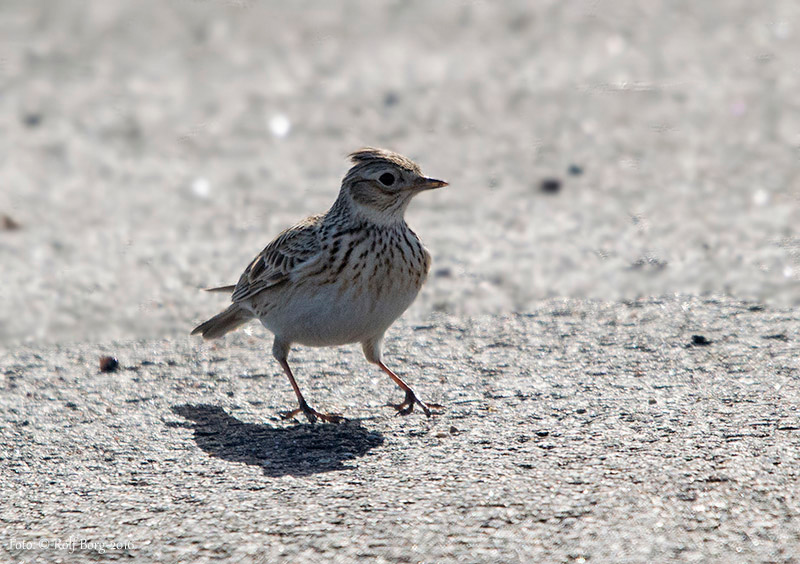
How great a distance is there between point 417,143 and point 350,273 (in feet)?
15.9

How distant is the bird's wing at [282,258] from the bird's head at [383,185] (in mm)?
285

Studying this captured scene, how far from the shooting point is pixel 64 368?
6.33m

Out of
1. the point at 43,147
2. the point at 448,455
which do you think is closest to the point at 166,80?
the point at 43,147

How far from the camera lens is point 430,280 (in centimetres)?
770

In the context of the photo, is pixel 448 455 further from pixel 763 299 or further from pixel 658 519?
pixel 763 299

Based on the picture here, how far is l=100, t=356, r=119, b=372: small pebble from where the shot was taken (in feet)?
20.7

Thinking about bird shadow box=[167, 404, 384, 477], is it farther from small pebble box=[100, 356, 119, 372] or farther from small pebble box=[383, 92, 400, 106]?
small pebble box=[383, 92, 400, 106]

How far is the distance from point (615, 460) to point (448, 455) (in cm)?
71

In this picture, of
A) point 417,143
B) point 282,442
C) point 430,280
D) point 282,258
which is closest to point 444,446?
point 282,442

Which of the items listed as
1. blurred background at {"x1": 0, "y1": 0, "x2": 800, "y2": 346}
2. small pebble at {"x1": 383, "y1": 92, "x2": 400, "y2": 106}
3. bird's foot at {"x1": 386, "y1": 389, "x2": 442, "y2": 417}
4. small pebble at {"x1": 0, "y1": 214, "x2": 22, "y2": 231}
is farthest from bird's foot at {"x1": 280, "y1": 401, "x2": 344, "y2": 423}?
small pebble at {"x1": 383, "y1": 92, "x2": 400, "y2": 106}

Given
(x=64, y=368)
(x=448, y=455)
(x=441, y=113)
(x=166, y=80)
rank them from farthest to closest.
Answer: (x=166, y=80)
(x=441, y=113)
(x=64, y=368)
(x=448, y=455)

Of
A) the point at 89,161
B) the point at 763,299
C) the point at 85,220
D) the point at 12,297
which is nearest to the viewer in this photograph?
the point at 763,299

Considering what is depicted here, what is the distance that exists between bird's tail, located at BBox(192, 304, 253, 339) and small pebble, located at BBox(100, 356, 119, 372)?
1.59 ft

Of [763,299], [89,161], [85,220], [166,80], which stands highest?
[166,80]
